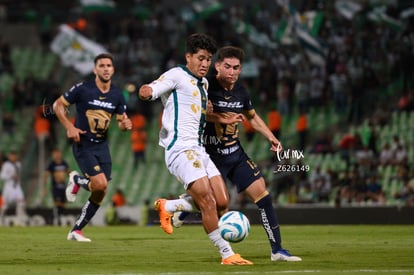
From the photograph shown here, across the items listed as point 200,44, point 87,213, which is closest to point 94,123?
point 87,213

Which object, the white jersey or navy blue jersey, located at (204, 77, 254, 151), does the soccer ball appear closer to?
the white jersey

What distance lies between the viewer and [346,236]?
60.7ft

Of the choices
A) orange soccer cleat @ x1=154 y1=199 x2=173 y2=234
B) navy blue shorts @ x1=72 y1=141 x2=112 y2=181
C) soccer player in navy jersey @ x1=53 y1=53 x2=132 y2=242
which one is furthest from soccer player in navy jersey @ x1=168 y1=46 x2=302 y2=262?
navy blue shorts @ x1=72 y1=141 x2=112 y2=181

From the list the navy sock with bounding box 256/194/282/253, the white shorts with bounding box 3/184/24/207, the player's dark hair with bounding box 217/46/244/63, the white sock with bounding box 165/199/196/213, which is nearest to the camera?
the navy sock with bounding box 256/194/282/253

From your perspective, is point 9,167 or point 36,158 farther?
point 36,158

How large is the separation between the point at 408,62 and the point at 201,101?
19.7m

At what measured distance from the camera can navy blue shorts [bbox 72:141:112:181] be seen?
57.5ft

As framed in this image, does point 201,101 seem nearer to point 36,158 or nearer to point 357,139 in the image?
point 357,139

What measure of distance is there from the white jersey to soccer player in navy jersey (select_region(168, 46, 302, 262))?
2.90 feet

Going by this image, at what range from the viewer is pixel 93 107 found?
697 inches

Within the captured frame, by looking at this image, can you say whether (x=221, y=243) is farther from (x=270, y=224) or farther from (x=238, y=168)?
(x=238, y=168)

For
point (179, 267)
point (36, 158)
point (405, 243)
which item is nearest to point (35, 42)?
point (36, 158)

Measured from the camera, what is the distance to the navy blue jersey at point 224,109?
1346 cm

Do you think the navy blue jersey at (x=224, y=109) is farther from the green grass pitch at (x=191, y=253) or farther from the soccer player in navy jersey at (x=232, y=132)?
the green grass pitch at (x=191, y=253)
